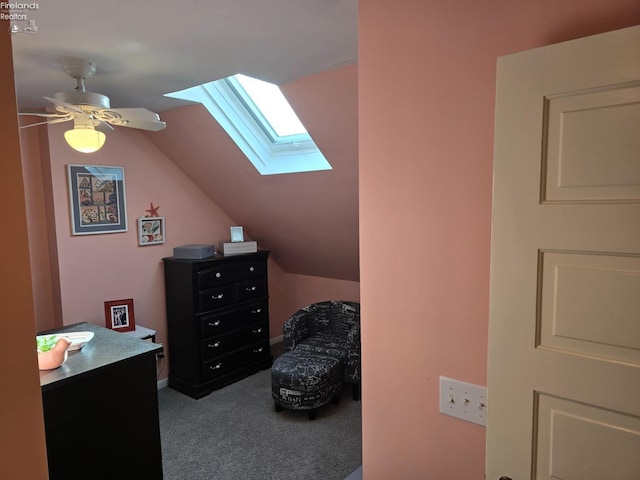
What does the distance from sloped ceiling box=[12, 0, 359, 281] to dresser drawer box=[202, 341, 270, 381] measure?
120cm

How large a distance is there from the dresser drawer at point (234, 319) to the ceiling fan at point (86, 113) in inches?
81.6

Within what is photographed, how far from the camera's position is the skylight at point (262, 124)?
3037 mm

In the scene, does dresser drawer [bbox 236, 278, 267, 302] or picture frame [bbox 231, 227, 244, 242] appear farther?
picture frame [bbox 231, 227, 244, 242]

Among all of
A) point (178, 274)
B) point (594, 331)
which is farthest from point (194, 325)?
point (594, 331)

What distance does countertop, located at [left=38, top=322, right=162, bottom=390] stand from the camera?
175 centimetres

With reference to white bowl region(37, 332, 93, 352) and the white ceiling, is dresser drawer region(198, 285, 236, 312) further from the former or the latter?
the white ceiling

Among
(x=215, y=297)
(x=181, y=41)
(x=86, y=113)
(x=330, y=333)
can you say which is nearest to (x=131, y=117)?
(x=86, y=113)

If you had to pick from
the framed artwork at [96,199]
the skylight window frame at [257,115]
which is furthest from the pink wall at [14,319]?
the framed artwork at [96,199]

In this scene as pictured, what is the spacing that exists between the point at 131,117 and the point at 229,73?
0.60 metres

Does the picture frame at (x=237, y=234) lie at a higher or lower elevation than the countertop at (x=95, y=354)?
higher

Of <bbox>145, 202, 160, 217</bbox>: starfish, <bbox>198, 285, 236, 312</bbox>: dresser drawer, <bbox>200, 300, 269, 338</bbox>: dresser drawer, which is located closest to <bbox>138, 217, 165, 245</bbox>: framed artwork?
<bbox>145, 202, 160, 217</bbox>: starfish

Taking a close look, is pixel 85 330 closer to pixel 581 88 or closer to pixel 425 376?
pixel 425 376

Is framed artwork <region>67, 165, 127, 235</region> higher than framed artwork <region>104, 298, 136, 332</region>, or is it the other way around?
framed artwork <region>67, 165, 127, 235</region>

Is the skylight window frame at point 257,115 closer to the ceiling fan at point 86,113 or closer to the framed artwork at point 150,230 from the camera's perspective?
the ceiling fan at point 86,113
